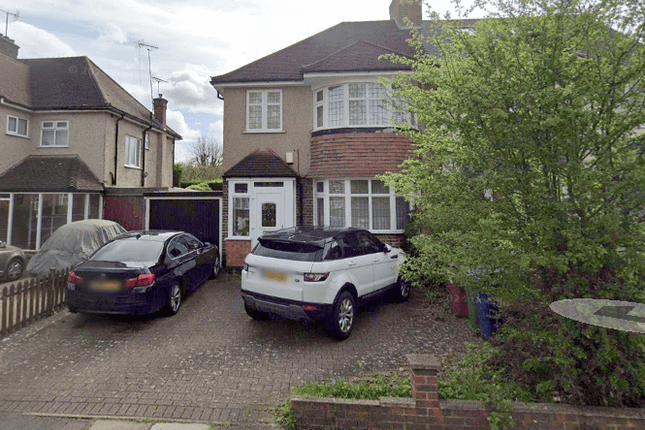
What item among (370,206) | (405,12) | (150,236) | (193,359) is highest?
(405,12)

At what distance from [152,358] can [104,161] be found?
11.2 meters

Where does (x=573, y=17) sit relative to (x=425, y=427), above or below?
above

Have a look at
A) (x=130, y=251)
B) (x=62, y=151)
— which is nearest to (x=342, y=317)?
(x=130, y=251)

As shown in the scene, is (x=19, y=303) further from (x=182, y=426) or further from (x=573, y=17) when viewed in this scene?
(x=573, y=17)

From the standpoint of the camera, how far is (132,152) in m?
15.2

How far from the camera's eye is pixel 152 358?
4613mm

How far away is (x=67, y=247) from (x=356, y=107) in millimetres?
8777

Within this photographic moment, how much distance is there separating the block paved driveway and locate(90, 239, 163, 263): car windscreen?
1.12m

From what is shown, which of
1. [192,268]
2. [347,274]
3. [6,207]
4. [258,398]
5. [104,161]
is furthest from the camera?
[104,161]

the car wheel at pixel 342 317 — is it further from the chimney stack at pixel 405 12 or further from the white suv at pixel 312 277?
the chimney stack at pixel 405 12

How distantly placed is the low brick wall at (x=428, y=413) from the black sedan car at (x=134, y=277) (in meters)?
3.72

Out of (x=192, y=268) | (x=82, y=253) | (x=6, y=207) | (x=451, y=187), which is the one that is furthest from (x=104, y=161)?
(x=451, y=187)

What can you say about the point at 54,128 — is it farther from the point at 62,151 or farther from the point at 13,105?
the point at 13,105

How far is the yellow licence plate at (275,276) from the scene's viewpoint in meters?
5.07
